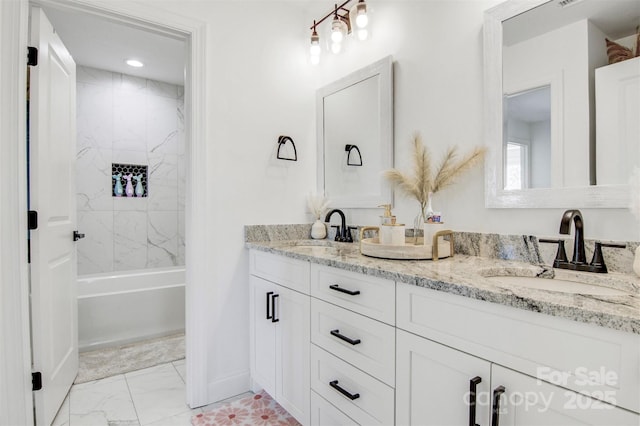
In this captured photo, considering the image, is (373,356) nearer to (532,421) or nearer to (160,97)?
(532,421)

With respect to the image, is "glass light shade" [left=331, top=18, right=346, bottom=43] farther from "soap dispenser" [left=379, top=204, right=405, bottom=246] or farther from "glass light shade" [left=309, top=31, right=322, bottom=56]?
"soap dispenser" [left=379, top=204, right=405, bottom=246]

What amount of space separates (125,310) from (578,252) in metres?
3.03

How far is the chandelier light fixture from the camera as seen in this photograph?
186cm

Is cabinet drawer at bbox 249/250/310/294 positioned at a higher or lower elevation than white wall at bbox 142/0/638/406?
lower

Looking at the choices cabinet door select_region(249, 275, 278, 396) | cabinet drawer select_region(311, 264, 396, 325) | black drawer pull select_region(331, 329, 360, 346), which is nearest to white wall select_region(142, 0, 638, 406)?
cabinet door select_region(249, 275, 278, 396)

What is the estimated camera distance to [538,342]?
77 centimetres

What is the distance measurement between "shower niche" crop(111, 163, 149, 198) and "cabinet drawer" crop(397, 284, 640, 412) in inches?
133

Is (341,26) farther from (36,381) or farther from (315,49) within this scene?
(36,381)

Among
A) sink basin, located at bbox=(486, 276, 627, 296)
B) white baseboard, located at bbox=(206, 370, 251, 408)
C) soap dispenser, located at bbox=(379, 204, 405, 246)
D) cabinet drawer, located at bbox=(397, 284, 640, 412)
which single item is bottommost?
white baseboard, located at bbox=(206, 370, 251, 408)

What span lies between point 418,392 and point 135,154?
3543 mm

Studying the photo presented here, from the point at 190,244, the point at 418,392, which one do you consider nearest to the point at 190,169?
the point at 190,244

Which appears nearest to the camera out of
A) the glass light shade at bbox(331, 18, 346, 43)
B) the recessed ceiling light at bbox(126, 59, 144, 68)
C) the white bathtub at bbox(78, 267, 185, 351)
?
the glass light shade at bbox(331, 18, 346, 43)

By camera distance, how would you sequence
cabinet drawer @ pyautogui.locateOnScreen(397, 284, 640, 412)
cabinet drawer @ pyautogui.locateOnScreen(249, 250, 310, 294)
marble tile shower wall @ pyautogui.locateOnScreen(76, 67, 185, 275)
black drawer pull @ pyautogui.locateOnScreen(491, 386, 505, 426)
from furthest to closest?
marble tile shower wall @ pyautogui.locateOnScreen(76, 67, 185, 275) < cabinet drawer @ pyautogui.locateOnScreen(249, 250, 310, 294) < black drawer pull @ pyautogui.locateOnScreen(491, 386, 505, 426) < cabinet drawer @ pyautogui.locateOnScreen(397, 284, 640, 412)

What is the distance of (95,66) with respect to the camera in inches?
130
